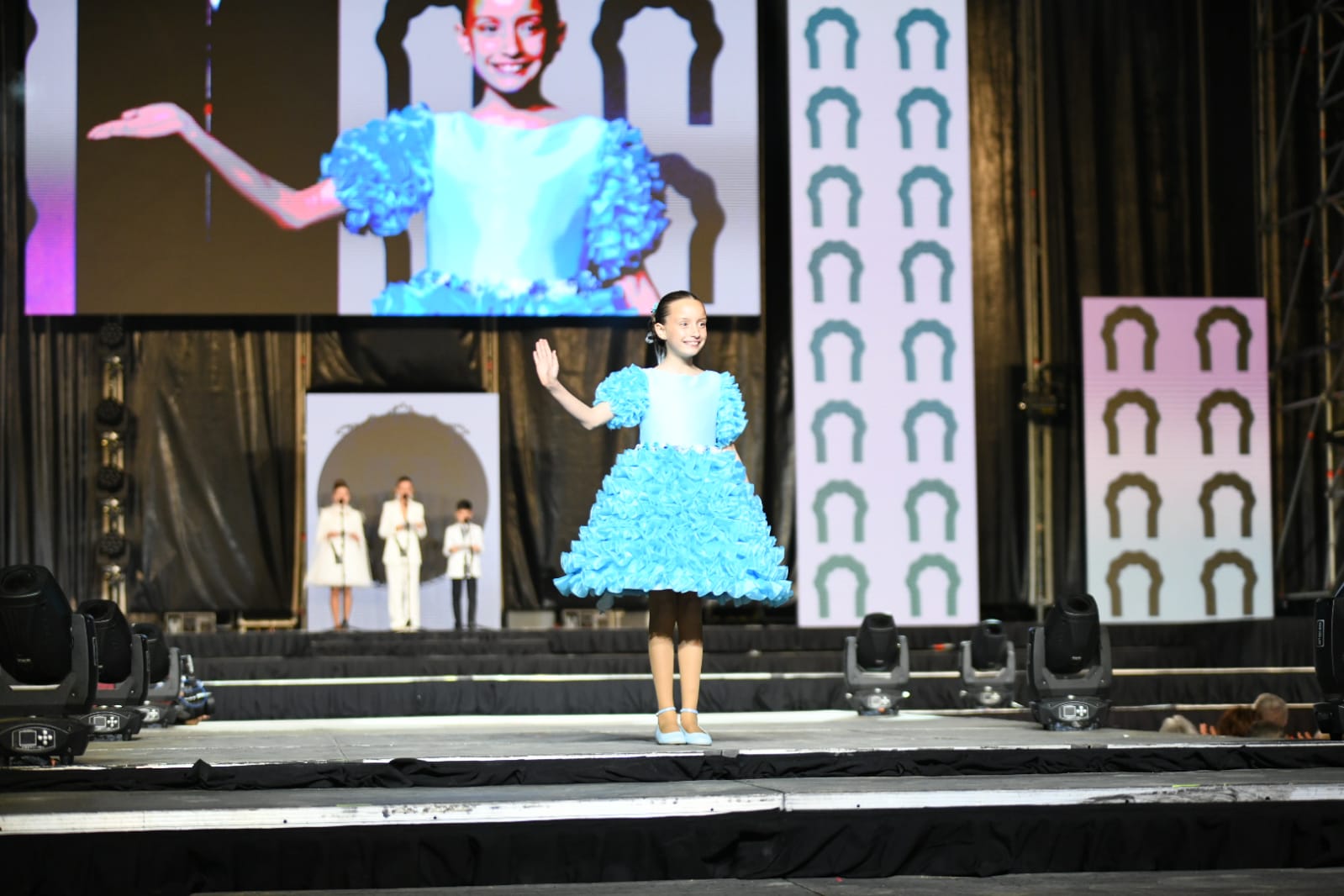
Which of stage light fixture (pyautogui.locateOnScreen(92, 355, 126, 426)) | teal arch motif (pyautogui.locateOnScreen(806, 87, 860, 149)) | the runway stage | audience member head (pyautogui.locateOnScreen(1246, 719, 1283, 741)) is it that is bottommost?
audience member head (pyautogui.locateOnScreen(1246, 719, 1283, 741))

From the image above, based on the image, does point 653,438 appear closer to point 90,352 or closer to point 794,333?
point 794,333

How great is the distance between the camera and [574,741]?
417 centimetres

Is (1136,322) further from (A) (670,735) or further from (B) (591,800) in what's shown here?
(B) (591,800)

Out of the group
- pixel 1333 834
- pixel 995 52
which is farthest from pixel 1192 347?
pixel 1333 834

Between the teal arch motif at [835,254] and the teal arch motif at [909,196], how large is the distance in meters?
0.42

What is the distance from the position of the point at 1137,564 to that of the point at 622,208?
4.27 metres

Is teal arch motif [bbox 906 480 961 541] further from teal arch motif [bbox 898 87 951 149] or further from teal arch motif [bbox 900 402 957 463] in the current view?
teal arch motif [bbox 898 87 951 149]

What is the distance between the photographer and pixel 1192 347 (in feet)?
37.3

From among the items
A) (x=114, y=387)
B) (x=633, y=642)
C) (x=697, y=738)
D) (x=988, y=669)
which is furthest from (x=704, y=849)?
(x=114, y=387)

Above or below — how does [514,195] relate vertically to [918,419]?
above

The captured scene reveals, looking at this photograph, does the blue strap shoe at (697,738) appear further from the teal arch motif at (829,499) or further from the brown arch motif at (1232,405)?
the brown arch motif at (1232,405)

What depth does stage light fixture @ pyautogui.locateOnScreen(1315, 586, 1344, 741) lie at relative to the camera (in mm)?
4008

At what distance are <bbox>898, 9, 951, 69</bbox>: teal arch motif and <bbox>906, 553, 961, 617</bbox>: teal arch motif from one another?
3298 millimetres

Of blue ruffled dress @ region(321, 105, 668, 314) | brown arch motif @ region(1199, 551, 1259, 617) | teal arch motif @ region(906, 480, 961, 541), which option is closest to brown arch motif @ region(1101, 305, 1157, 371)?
brown arch motif @ region(1199, 551, 1259, 617)
